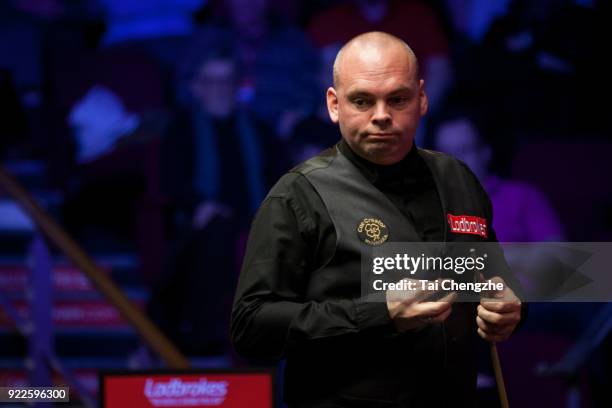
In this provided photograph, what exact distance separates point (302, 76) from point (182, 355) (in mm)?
1734

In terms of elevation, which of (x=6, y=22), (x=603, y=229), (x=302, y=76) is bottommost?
(x=603, y=229)

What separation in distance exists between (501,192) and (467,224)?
356 cm

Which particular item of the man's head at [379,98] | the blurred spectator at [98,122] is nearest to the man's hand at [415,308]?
the man's head at [379,98]

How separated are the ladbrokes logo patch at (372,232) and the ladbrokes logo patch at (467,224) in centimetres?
16

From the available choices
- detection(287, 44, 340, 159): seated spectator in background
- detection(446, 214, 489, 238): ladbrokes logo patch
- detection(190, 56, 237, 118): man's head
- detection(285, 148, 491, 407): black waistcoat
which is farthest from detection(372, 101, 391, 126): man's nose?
detection(190, 56, 237, 118): man's head

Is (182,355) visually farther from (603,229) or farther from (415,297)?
(415,297)

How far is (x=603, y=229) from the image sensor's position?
5.65 metres

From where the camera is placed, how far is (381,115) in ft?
6.92

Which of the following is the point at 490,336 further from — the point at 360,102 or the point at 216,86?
the point at 216,86

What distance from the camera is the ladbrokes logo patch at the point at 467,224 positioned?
7.06 feet

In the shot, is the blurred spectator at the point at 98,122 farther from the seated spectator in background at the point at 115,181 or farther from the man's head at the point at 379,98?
the man's head at the point at 379,98

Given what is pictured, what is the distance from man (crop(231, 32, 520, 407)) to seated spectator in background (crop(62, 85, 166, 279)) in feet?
12.4

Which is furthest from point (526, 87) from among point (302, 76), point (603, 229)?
point (302, 76)

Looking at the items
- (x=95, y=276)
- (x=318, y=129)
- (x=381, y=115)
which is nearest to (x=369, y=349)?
(x=381, y=115)
